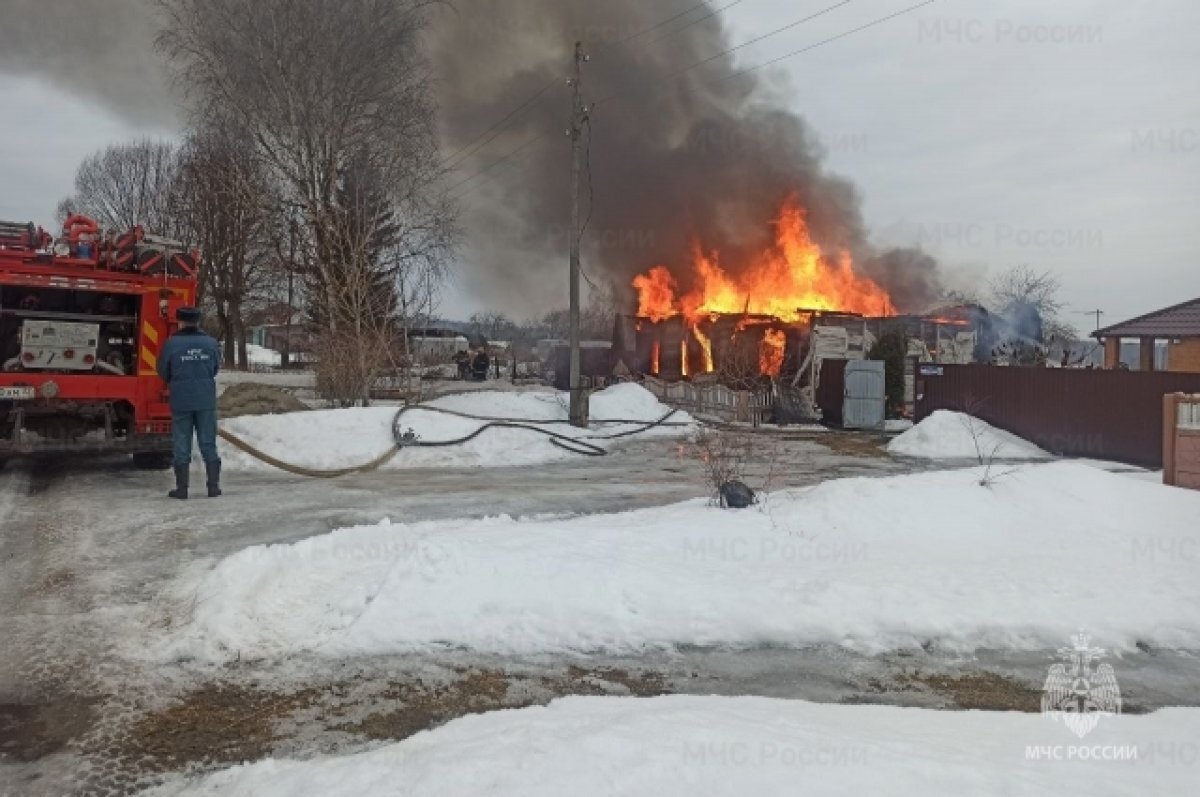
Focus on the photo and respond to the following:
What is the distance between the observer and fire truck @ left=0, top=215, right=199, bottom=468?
876 cm

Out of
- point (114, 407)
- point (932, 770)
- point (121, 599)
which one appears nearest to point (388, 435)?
point (114, 407)

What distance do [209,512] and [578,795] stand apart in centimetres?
617

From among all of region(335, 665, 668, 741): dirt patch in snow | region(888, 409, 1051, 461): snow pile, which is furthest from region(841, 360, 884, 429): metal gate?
region(335, 665, 668, 741): dirt patch in snow

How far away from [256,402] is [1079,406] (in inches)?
602

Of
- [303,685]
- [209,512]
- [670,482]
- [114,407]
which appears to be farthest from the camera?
[670,482]

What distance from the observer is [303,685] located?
3.92 meters

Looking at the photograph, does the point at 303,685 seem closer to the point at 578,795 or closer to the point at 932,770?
the point at 578,795

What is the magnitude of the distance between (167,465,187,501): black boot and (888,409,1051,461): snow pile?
11.7m

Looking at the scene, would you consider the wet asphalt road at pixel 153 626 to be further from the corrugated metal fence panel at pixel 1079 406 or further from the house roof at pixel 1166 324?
the house roof at pixel 1166 324

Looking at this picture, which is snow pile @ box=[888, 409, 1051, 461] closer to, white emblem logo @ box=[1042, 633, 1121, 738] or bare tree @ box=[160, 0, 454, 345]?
white emblem logo @ box=[1042, 633, 1121, 738]

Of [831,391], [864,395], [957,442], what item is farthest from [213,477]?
[831,391]

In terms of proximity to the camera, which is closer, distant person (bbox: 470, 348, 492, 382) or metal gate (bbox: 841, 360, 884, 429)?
metal gate (bbox: 841, 360, 884, 429)

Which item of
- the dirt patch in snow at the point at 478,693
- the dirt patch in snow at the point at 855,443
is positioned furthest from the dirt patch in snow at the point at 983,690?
the dirt patch in snow at the point at 855,443

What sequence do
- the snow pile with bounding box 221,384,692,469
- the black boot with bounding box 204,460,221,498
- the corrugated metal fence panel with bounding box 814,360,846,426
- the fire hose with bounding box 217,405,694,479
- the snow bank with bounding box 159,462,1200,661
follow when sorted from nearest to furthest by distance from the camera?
the snow bank with bounding box 159,462,1200,661
the black boot with bounding box 204,460,221,498
the fire hose with bounding box 217,405,694,479
the snow pile with bounding box 221,384,692,469
the corrugated metal fence panel with bounding box 814,360,846,426
